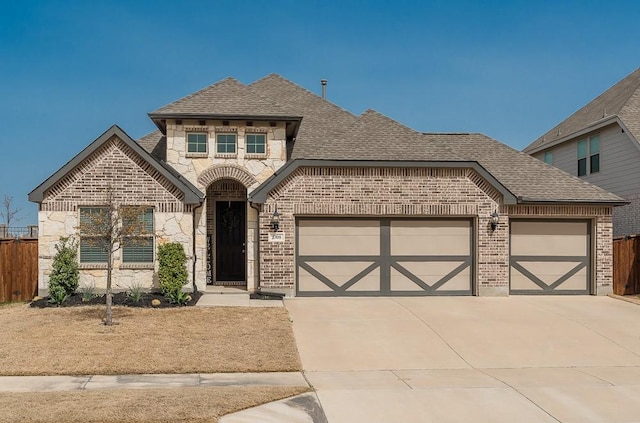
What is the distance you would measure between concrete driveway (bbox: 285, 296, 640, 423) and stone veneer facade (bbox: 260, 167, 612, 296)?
3.63 ft

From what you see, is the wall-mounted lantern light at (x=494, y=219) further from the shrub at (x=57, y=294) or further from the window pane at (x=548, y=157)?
the window pane at (x=548, y=157)

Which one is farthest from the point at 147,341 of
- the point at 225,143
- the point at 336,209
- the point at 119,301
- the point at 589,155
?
the point at 589,155

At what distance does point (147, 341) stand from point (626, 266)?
14.6 meters

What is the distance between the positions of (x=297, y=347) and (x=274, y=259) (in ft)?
17.5

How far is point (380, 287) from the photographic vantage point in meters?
15.9

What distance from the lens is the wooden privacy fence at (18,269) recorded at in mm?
15609

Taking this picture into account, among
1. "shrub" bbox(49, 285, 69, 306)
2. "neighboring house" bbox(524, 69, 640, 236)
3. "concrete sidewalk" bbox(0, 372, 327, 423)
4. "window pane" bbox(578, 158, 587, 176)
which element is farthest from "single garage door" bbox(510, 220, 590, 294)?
"shrub" bbox(49, 285, 69, 306)

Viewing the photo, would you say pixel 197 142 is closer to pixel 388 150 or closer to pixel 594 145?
pixel 388 150

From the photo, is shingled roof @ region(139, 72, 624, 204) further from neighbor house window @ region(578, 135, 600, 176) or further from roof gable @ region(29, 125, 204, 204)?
neighbor house window @ region(578, 135, 600, 176)

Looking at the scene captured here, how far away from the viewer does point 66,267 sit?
14266 mm

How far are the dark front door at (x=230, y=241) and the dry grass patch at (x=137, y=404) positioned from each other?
10.3 meters

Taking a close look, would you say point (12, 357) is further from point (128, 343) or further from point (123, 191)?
point (123, 191)

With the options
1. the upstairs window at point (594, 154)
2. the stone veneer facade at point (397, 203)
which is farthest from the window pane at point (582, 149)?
the stone veneer facade at point (397, 203)

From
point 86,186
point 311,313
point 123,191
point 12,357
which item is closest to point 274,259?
point 311,313
